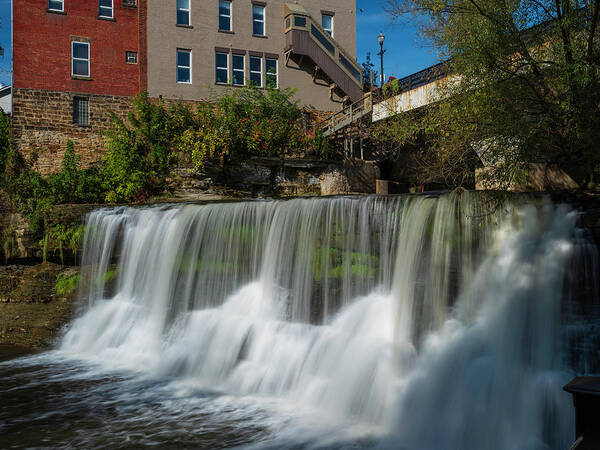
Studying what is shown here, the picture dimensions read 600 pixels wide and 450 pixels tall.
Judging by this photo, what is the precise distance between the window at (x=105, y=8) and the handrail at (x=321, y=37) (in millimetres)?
9114

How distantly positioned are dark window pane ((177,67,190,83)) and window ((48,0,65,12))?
19.4ft

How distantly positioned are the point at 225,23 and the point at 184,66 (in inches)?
139

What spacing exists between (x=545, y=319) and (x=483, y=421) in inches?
71.7

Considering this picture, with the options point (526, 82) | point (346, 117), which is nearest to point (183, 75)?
point (346, 117)

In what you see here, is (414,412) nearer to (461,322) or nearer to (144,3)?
(461,322)

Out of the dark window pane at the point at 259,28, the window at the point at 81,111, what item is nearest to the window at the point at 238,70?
the dark window pane at the point at 259,28

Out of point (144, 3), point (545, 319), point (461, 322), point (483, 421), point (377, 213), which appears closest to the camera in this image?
point (483, 421)

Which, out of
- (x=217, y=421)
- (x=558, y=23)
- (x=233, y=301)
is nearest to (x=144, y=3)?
(x=233, y=301)

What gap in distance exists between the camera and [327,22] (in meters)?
30.5

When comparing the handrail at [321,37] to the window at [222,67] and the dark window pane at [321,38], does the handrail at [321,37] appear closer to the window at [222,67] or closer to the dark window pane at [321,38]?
the dark window pane at [321,38]

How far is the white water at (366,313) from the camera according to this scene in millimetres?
7555

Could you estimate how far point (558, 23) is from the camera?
9359 mm

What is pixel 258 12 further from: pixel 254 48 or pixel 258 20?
A: pixel 254 48

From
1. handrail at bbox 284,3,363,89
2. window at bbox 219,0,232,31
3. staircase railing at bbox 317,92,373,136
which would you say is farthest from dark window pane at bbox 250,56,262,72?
staircase railing at bbox 317,92,373,136
